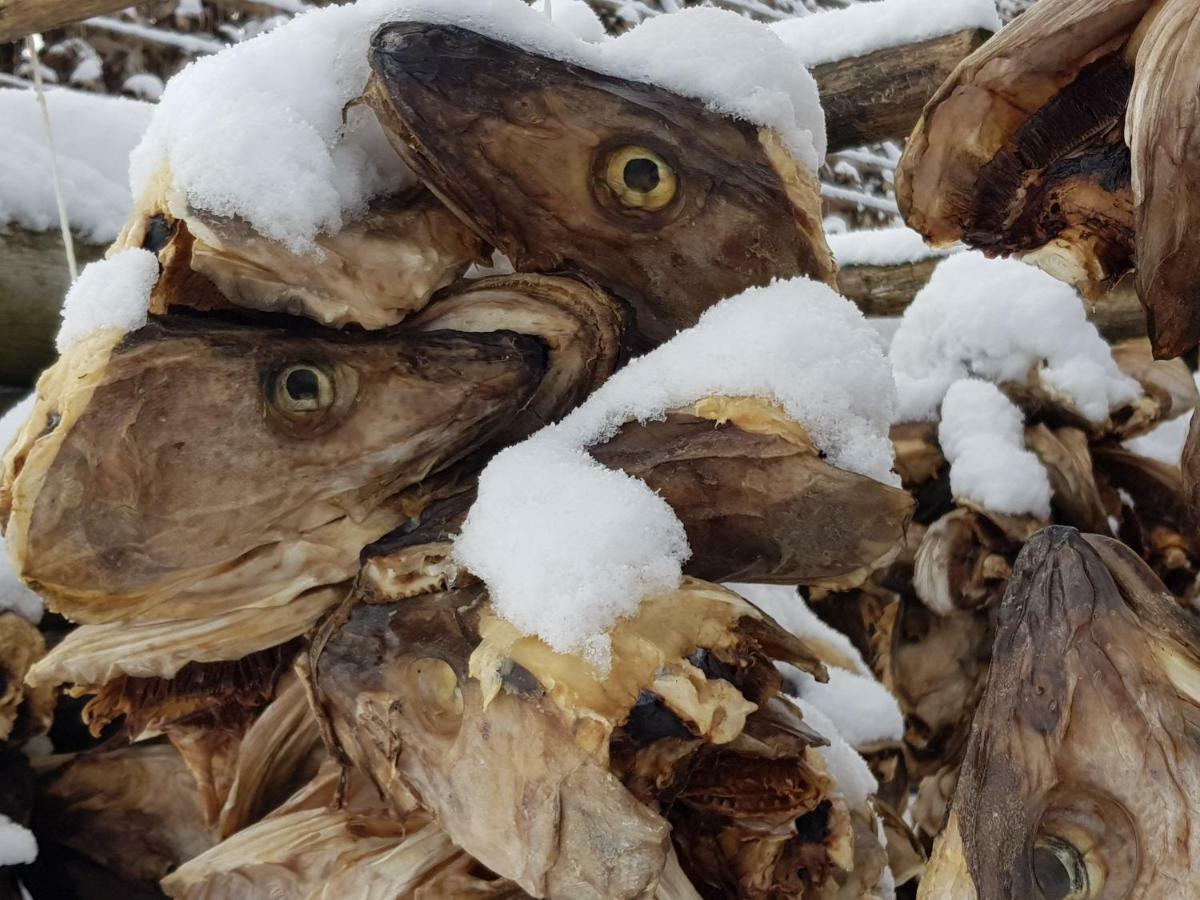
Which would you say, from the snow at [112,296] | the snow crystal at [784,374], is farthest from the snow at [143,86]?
the snow crystal at [784,374]

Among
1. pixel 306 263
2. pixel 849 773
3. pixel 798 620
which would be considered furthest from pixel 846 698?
pixel 306 263

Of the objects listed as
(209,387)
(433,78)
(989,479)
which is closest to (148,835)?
(209,387)

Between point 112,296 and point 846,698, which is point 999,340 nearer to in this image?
point 846,698

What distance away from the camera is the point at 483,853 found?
1.50 feet

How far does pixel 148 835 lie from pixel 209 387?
0.42 m

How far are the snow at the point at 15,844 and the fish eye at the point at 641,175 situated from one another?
0.56 meters

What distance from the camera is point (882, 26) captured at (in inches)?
30.5

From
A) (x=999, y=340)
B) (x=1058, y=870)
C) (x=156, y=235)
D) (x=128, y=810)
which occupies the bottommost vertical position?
(x=128, y=810)

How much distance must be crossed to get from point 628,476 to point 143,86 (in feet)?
3.49

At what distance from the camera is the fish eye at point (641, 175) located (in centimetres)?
49

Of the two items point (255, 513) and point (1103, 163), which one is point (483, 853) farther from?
point (1103, 163)

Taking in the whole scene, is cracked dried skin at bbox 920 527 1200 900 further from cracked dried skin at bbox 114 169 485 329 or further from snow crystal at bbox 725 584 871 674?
snow crystal at bbox 725 584 871 674

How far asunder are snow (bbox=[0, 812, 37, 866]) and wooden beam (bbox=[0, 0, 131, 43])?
482 mm

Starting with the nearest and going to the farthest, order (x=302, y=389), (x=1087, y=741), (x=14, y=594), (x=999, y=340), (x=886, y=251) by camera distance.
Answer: (x=1087, y=741) < (x=302, y=389) < (x=14, y=594) < (x=999, y=340) < (x=886, y=251)
